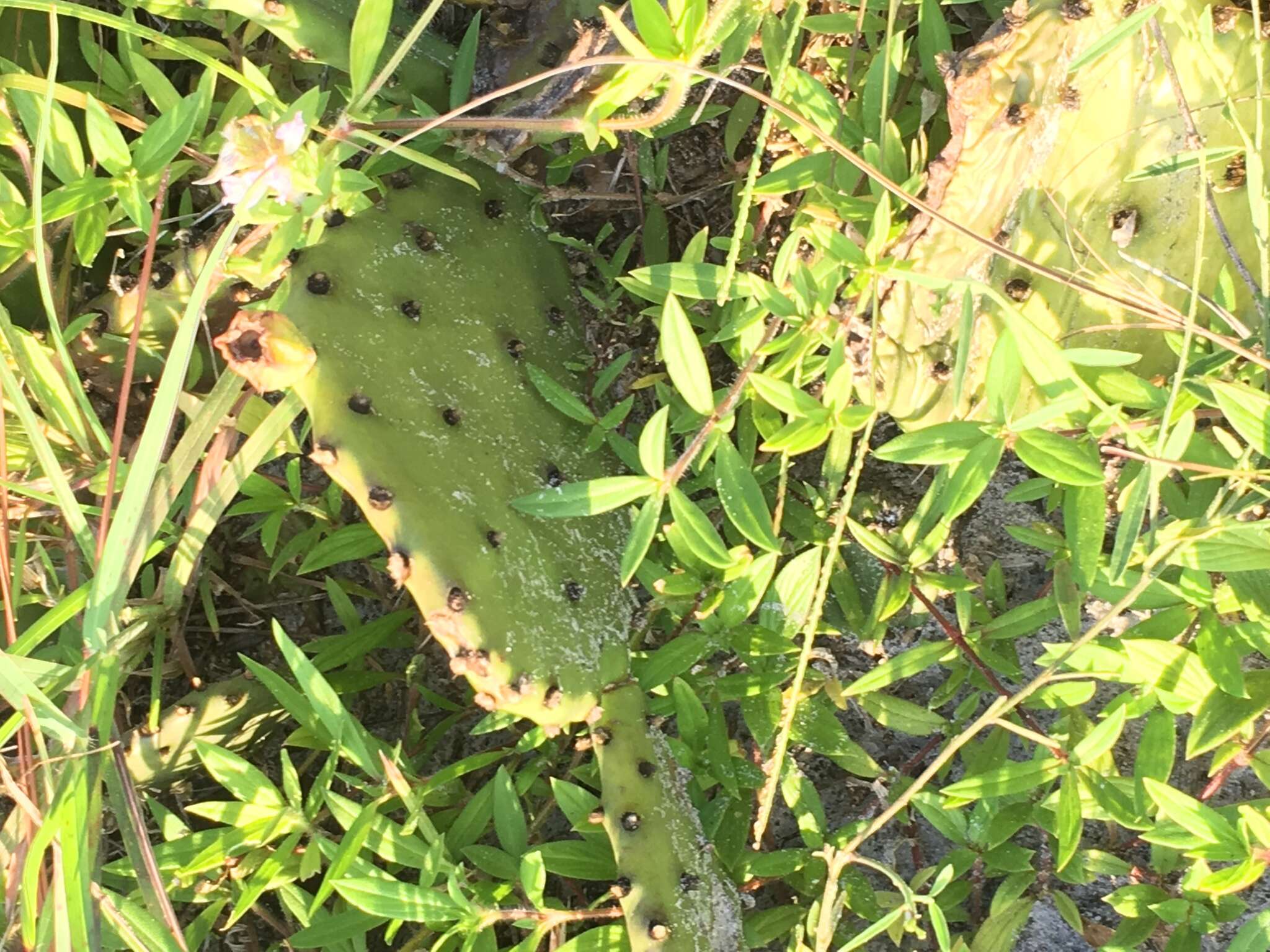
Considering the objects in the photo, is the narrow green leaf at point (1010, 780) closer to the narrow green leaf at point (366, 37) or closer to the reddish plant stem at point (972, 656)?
the reddish plant stem at point (972, 656)

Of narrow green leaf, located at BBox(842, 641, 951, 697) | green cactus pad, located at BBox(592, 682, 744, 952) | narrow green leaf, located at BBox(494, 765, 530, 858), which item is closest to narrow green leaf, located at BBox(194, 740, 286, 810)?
narrow green leaf, located at BBox(494, 765, 530, 858)

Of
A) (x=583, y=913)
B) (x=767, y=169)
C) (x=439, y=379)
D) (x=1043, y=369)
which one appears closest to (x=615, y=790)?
(x=583, y=913)

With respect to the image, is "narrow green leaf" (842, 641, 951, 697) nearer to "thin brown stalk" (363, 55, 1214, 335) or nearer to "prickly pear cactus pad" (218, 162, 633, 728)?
"prickly pear cactus pad" (218, 162, 633, 728)

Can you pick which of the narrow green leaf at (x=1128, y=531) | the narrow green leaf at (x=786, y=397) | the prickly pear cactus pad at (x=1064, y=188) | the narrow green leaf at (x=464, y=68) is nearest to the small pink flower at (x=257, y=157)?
the narrow green leaf at (x=464, y=68)

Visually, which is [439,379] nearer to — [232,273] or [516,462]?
[516,462]

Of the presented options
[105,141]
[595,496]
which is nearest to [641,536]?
[595,496]

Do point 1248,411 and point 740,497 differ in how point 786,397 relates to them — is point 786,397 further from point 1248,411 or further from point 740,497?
point 1248,411
